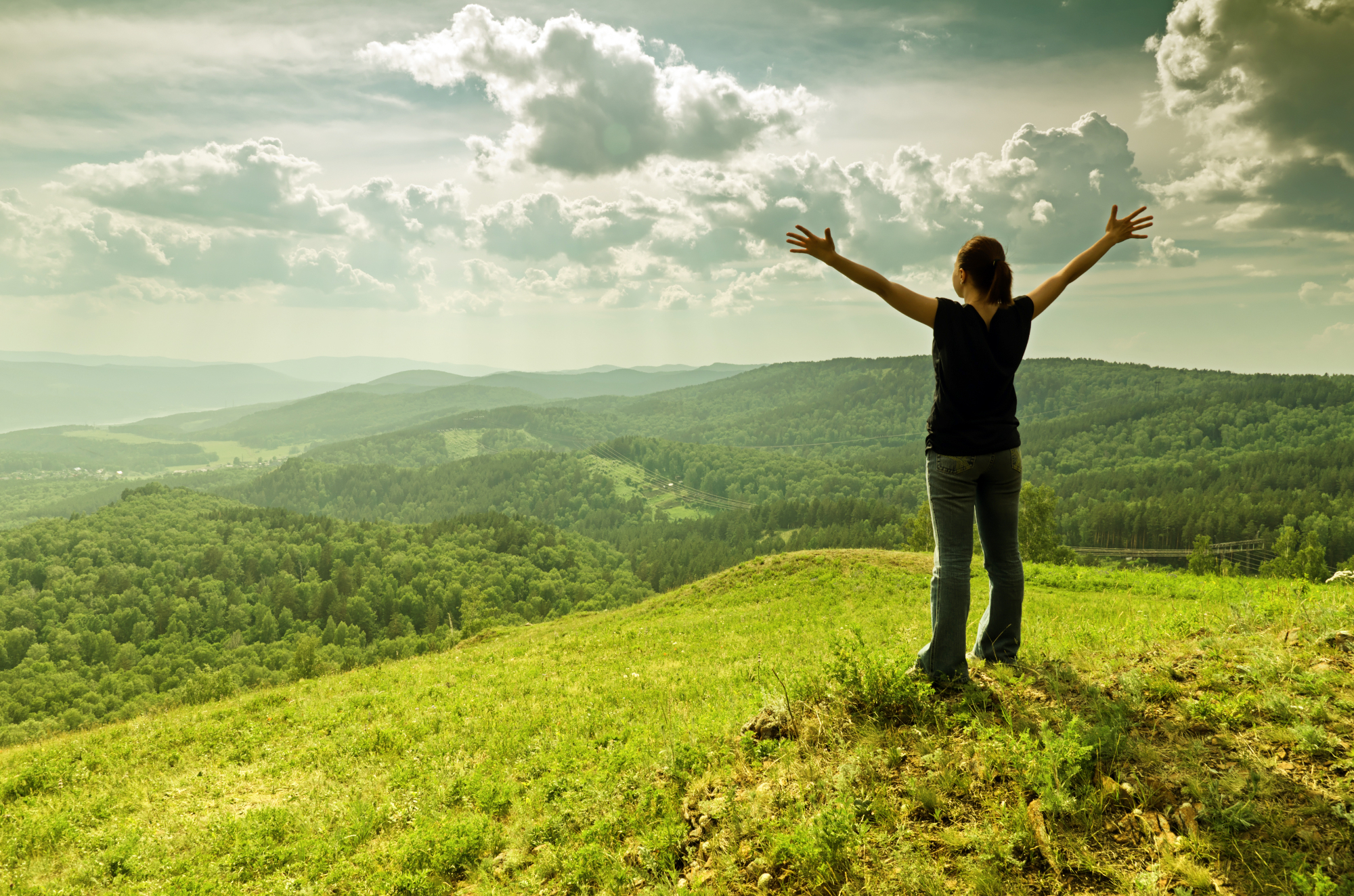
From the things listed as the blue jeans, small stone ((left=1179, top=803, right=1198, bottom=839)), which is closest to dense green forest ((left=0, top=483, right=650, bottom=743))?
the blue jeans

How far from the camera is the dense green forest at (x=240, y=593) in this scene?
239ft

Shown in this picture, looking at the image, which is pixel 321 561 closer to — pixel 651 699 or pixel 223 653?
pixel 223 653

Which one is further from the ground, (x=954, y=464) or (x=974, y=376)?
(x=974, y=376)

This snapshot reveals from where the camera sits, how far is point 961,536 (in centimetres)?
527

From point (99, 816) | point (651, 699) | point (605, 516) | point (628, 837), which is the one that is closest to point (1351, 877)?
point (628, 837)

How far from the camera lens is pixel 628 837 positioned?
542cm

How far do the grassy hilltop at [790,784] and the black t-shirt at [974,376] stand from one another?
207cm

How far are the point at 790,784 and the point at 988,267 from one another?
15.9 ft

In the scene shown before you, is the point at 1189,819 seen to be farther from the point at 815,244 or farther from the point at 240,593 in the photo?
the point at 240,593

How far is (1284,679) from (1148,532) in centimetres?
12175

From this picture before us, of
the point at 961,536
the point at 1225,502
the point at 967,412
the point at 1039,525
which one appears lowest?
the point at 1225,502

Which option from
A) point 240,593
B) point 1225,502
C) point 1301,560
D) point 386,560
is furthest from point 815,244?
point 1225,502

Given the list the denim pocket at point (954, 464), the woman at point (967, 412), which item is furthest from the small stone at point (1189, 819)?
the denim pocket at point (954, 464)

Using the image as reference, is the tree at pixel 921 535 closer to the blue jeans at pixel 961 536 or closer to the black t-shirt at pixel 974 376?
the blue jeans at pixel 961 536
